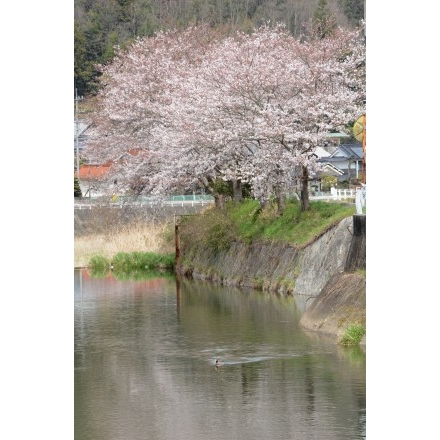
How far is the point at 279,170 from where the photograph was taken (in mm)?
25250

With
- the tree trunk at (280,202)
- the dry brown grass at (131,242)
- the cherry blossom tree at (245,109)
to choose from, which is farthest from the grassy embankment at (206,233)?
the cherry blossom tree at (245,109)

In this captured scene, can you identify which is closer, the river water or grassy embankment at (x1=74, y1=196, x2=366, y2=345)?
the river water

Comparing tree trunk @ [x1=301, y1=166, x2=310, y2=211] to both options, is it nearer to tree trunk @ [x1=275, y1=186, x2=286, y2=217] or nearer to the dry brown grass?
tree trunk @ [x1=275, y1=186, x2=286, y2=217]

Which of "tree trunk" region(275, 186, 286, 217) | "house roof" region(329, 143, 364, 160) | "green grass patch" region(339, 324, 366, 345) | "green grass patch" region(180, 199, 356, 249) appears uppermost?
"house roof" region(329, 143, 364, 160)

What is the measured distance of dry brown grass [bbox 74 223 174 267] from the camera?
3125cm

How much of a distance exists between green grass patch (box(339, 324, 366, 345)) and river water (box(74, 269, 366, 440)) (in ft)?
0.57

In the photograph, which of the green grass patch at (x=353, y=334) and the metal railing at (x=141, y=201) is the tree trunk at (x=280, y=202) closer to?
the metal railing at (x=141, y=201)

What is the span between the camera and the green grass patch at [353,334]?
16.1 m

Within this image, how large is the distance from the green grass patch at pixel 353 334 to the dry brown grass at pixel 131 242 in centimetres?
1505

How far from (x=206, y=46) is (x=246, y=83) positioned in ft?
25.2

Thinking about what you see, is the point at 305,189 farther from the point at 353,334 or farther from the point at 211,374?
the point at 211,374

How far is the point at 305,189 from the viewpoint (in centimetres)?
2495

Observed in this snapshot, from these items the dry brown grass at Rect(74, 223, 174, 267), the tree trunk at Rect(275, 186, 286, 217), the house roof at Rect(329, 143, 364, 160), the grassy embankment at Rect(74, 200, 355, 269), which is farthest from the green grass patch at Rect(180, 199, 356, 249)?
the house roof at Rect(329, 143, 364, 160)
